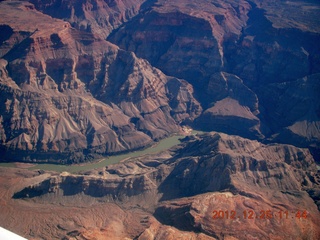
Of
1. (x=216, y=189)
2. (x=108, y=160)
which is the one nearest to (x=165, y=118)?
(x=108, y=160)

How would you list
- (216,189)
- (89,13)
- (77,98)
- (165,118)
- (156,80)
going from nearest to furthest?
(216,189), (77,98), (165,118), (156,80), (89,13)

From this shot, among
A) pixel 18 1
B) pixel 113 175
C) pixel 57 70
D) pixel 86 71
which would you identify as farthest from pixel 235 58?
pixel 18 1

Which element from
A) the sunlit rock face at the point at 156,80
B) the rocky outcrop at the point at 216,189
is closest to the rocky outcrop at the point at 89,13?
the sunlit rock face at the point at 156,80

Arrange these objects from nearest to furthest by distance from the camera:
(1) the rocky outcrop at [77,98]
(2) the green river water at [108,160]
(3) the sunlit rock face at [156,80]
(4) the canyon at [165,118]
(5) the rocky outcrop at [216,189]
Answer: (5) the rocky outcrop at [216,189] → (4) the canyon at [165,118] → (2) the green river water at [108,160] → (1) the rocky outcrop at [77,98] → (3) the sunlit rock face at [156,80]

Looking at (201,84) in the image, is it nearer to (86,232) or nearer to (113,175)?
(113,175)
